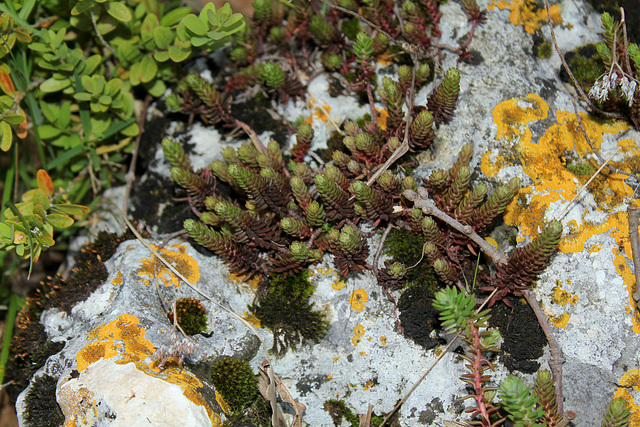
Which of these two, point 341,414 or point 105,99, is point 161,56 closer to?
point 105,99

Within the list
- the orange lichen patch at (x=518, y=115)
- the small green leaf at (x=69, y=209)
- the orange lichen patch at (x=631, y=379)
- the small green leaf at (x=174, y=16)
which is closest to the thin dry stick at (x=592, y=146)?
the orange lichen patch at (x=518, y=115)

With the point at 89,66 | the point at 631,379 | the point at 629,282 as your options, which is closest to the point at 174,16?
the point at 89,66

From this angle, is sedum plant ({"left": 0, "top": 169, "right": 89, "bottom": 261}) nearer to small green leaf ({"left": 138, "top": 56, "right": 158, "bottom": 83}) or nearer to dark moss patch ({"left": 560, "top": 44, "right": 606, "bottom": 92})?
small green leaf ({"left": 138, "top": 56, "right": 158, "bottom": 83})

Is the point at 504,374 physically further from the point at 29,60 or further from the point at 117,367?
the point at 29,60

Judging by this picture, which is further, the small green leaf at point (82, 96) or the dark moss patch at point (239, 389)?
the small green leaf at point (82, 96)

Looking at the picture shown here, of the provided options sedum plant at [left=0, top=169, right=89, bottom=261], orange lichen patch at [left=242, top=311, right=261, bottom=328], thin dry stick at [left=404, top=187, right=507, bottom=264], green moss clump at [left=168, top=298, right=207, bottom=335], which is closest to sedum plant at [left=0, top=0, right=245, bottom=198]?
sedum plant at [left=0, top=169, right=89, bottom=261]

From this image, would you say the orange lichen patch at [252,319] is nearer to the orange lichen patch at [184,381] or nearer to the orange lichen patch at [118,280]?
the orange lichen patch at [184,381]
